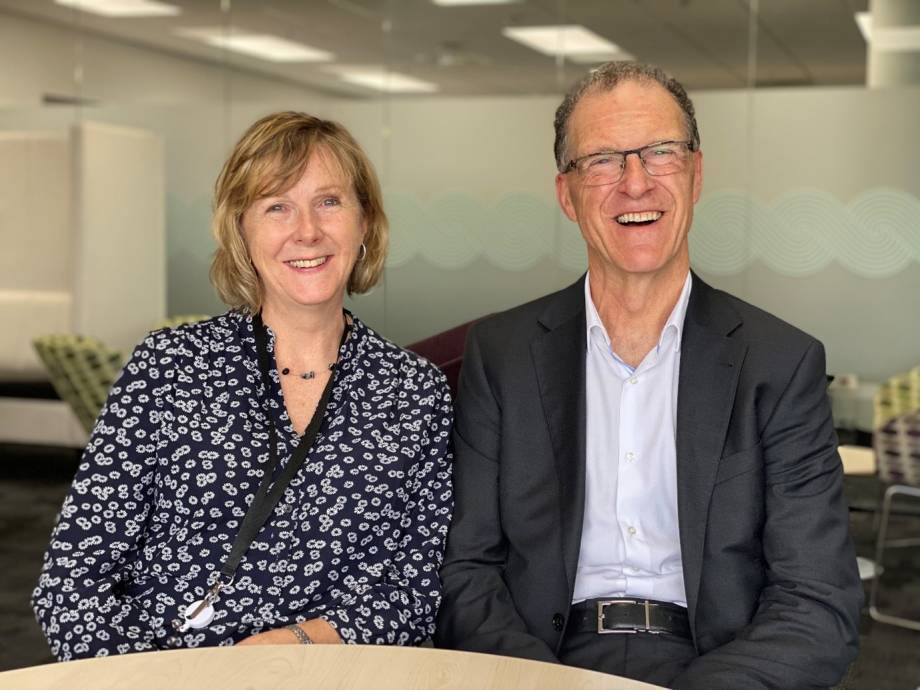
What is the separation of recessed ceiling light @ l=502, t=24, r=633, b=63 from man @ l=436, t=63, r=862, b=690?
3.99 meters

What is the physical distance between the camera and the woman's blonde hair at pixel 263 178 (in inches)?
82.2

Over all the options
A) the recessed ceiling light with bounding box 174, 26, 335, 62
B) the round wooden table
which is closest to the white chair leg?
the round wooden table

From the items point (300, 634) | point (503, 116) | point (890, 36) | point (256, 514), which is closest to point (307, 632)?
point (300, 634)

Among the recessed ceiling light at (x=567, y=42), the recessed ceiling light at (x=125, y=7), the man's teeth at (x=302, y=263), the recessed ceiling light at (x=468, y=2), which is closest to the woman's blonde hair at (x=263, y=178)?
the man's teeth at (x=302, y=263)

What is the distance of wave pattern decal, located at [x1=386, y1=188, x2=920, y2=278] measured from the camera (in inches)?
222

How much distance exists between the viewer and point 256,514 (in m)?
1.96

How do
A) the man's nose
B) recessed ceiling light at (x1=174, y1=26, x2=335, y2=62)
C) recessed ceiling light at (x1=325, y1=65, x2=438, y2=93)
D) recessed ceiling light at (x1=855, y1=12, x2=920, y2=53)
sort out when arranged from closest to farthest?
the man's nose
recessed ceiling light at (x1=855, y1=12, x2=920, y2=53)
recessed ceiling light at (x1=325, y1=65, x2=438, y2=93)
recessed ceiling light at (x1=174, y1=26, x2=335, y2=62)

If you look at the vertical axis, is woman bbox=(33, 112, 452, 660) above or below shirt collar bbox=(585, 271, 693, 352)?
below

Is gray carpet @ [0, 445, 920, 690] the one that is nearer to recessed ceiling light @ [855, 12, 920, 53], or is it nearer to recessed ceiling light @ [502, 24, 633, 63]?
recessed ceiling light @ [855, 12, 920, 53]

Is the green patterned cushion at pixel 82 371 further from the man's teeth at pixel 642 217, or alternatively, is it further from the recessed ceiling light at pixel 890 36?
the man's teeth at pixel 642 217

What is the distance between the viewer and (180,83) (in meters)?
7.03

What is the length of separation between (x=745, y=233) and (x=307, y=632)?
14.4 ft

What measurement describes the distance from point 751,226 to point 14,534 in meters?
4.12

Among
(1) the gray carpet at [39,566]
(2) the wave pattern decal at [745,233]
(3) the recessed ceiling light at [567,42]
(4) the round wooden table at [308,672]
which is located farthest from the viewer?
(3) the recessed ceiling light at [567,42]
